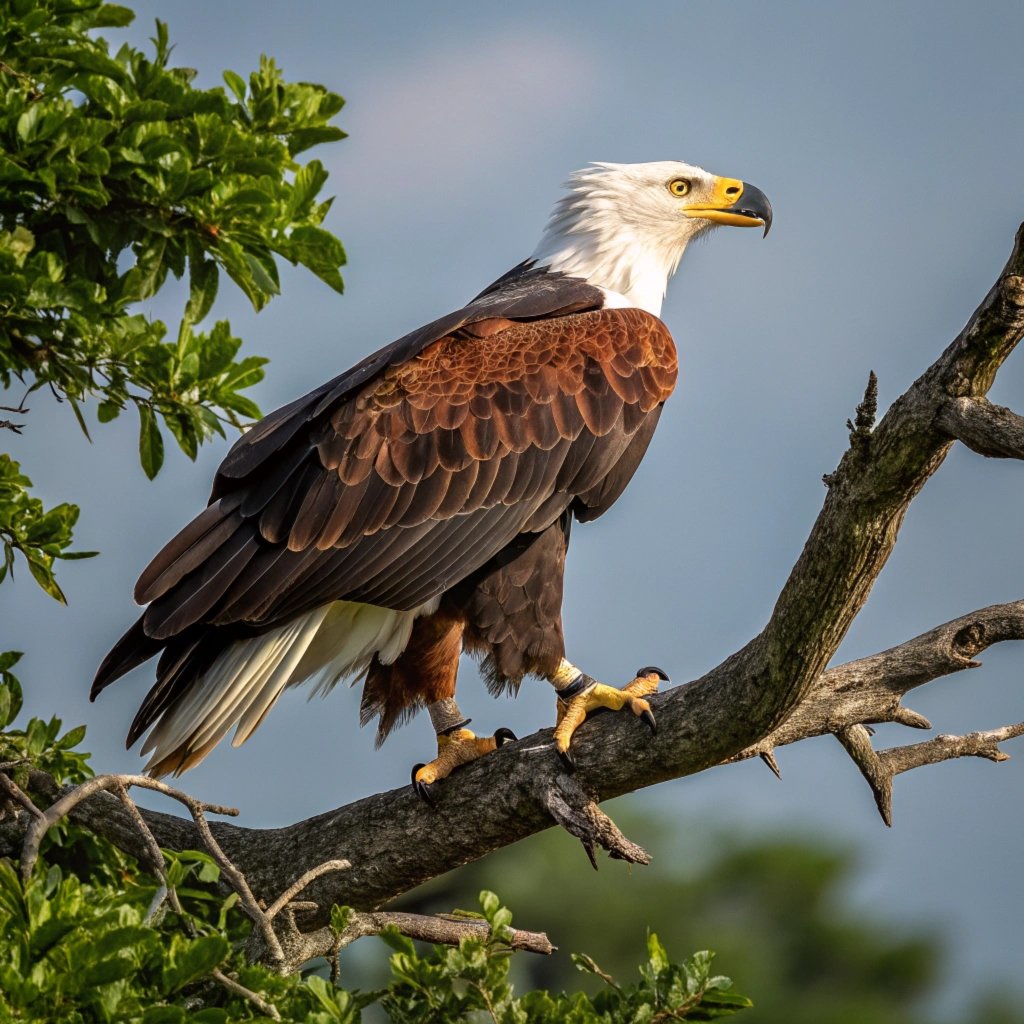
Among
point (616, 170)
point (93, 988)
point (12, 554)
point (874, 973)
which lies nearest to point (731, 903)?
point (874, 973)

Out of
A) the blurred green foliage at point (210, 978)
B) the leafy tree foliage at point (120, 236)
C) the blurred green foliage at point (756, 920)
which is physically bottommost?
the blurred green foliage at point (756, 920)

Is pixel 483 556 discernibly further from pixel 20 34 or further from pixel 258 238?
pixel 20 34

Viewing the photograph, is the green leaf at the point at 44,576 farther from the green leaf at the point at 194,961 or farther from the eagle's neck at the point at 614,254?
the eagle's neck at the point at 614,254

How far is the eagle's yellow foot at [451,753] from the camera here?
4645mm

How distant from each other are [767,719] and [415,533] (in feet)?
4.81

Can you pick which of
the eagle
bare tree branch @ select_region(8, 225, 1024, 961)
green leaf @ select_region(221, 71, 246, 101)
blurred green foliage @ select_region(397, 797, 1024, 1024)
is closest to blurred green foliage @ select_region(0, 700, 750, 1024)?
bare tree branch @ select_region(8, 225, 1024, 961)

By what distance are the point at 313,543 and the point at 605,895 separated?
45.9 ft

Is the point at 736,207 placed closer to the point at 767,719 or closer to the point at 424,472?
the point at 424,472

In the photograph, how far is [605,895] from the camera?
58.8 feet

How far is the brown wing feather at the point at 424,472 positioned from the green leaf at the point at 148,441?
26 centimetres

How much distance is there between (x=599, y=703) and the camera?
4.57 metres

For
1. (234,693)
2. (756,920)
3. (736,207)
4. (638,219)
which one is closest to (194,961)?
(234,693)

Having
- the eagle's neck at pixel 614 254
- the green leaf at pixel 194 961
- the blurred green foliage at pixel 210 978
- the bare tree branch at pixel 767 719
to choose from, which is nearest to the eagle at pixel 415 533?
the bare tree branch at pixel 767 719

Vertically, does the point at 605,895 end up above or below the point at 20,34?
below
